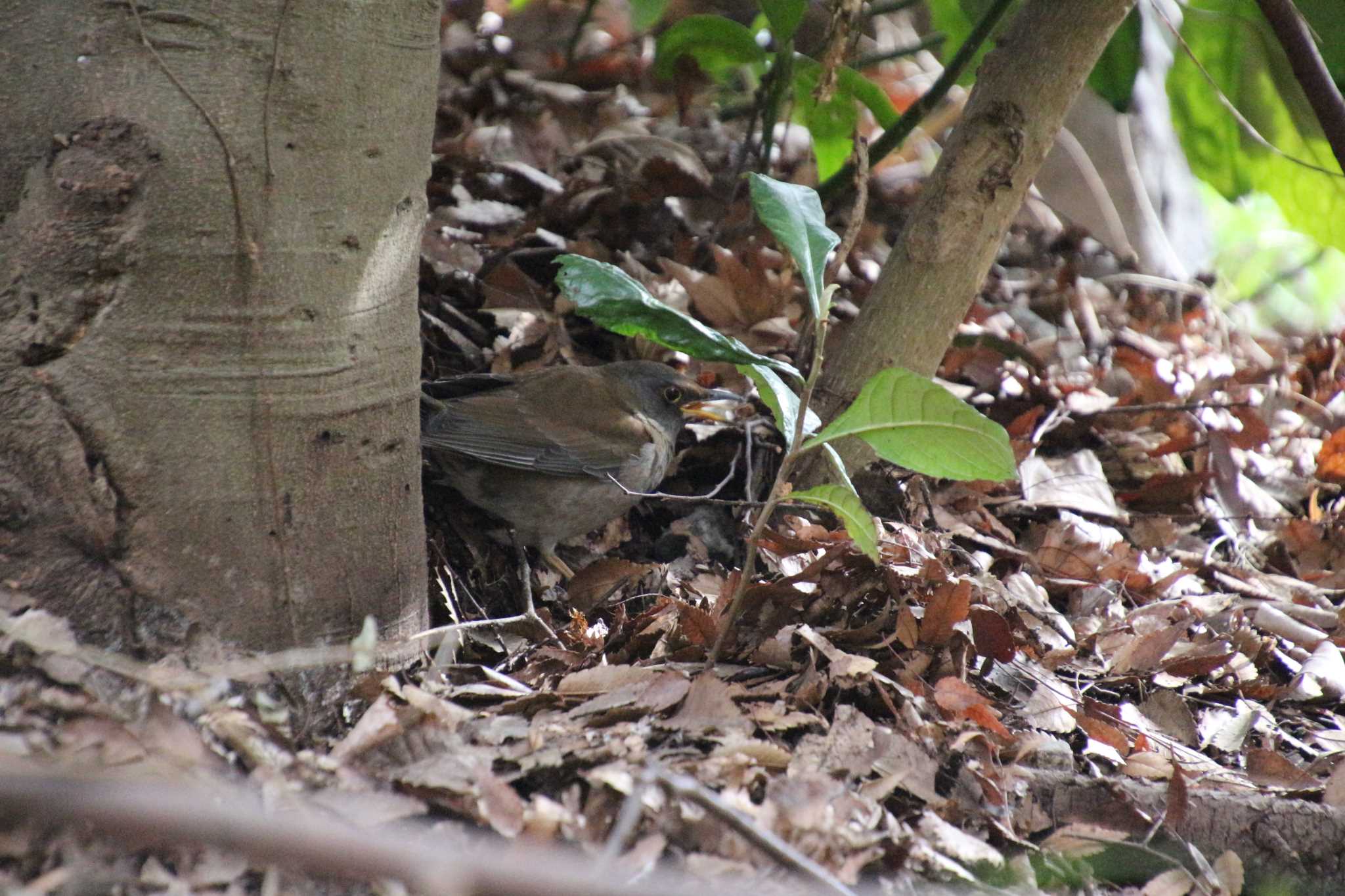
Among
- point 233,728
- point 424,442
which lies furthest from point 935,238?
point 233,728

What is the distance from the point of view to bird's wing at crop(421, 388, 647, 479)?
4242 mm

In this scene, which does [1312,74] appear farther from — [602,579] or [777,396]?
[602,579]

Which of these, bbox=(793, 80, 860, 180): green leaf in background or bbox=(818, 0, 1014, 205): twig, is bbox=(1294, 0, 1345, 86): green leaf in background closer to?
bbox=(818, 0, 1014, 205): twig

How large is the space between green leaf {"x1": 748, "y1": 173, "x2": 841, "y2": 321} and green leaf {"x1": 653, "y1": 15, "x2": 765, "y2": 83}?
2.25 metres

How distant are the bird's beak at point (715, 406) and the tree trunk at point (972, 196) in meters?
0.63

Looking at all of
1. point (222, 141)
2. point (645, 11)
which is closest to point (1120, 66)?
point (645, 11)

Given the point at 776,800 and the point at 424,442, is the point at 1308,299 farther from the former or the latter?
the point at 776,800

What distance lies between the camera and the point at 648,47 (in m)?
7.81

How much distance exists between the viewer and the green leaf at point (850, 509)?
2.53 m

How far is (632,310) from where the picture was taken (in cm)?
297

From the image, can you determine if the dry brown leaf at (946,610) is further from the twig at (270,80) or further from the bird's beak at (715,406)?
the twig at (270,80)

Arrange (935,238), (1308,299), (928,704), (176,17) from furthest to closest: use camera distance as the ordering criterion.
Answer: (1308,299)
(935,238)
(928,704)
(176,17)

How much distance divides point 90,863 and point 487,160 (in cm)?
396

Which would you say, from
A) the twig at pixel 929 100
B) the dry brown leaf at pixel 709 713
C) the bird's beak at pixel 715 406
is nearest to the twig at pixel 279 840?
the dry brown leaf at pixel 709 713
